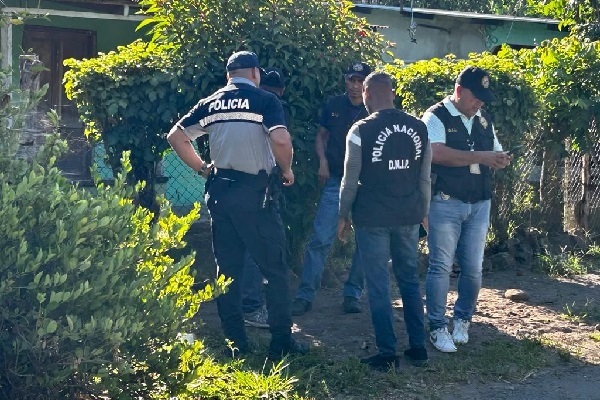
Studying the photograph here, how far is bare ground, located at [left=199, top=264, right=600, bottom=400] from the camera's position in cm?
590

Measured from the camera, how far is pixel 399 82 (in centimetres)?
856

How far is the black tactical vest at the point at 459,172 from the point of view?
6402 mm

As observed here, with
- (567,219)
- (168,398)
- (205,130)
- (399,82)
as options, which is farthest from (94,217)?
(567,219)

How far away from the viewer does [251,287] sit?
7.20 m

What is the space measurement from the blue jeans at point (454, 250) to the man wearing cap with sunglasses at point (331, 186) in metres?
0.98

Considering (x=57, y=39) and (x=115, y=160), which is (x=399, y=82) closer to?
(x=115, y=160)

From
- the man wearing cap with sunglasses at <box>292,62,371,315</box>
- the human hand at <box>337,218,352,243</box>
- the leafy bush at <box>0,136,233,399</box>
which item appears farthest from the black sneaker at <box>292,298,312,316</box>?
the leafy bush at <box>0,136,233,399</box>

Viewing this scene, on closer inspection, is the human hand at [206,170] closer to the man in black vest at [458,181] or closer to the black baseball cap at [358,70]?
the man in black vest at [458,181]

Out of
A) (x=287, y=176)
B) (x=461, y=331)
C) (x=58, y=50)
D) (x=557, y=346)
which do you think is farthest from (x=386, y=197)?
(x=58, y=50)

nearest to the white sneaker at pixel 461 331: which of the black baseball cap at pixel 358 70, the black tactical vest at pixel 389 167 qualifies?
the black tactical vest at pixel 389 167

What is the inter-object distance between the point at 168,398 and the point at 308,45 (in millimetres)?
3767

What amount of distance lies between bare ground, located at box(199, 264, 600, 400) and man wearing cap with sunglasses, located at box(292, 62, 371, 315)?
0.58 feet

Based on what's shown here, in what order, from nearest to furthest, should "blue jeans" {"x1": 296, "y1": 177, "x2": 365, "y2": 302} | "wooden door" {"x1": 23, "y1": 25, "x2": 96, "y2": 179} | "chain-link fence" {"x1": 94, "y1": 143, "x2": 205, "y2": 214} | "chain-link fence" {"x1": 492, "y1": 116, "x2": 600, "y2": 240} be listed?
"blue jeans" {"x1": 296, "y1": 177, "x2": 365, "y2": 302} → "chain-link fence" {"x1": 492, "y1": 116, "x2": 600, "y2": 240} → "chain-link fence" {"x1": 94, "y1": 143, "x2": 205, "y2": 214} → "wooden door" {"x1": 23, "y1": 25, "x2": 96, "y2": 179}

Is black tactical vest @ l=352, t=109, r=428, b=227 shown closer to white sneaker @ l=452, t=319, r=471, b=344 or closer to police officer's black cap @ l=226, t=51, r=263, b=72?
police officer's black cap @ l=226, t=51, r=263, b=72
